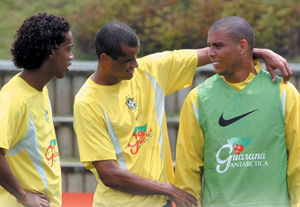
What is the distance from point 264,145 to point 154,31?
5033mm

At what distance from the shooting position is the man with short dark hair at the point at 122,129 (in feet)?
11.8

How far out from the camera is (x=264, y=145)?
3625 mm

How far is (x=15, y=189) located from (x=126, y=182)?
2.16ft

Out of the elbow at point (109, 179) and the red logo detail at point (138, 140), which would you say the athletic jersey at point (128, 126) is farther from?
the elbow at point (109, 179)

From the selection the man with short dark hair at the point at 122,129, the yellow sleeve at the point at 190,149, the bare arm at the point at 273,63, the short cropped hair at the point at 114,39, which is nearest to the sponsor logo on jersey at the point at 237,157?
the yellow sleeve at the point at 190,149

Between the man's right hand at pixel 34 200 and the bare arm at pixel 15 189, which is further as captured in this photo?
the man's right hand at pixel 34 200

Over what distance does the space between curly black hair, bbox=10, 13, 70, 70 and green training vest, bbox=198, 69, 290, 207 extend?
102 cm

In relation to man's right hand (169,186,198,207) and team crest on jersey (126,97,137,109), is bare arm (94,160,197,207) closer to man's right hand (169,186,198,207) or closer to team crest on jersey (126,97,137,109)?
man's right hand (169,186,198,207)

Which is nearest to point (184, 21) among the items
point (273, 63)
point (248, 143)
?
point (273, 63)

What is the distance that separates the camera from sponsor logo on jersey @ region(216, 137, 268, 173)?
3623 mm

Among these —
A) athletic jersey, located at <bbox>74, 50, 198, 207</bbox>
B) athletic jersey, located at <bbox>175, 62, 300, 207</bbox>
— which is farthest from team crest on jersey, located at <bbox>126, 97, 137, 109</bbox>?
athletic jersey, located at <bbox>175, 62, 300, 207</bbox>

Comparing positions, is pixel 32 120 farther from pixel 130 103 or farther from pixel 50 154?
pixel 130 103

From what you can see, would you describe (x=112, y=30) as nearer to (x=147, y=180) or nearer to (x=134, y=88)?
(x=134, y=88)

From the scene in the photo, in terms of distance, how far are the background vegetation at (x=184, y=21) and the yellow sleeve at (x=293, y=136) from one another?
4651mm
